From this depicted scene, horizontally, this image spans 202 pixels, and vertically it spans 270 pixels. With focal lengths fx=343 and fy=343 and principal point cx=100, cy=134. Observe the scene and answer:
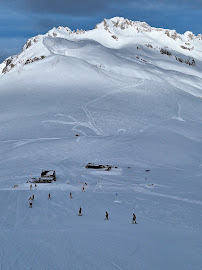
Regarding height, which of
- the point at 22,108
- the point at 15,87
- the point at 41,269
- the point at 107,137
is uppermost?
→ the point at 15,87

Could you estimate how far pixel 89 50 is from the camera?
12538cm

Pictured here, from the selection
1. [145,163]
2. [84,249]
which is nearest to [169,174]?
[145,163]

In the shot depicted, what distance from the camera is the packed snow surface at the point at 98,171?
1623 centimetres

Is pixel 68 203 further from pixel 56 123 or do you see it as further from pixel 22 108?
pixel 22 108

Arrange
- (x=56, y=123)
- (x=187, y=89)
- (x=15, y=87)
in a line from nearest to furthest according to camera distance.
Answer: (x=56, y=123), (x=15, y=87), (x=187, y=89)

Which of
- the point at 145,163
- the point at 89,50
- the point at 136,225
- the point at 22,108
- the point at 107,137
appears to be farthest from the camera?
the point at 89,50

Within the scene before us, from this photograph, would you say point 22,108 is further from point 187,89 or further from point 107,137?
point 187,89

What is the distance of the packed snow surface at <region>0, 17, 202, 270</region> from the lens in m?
16.2

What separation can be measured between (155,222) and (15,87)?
68382 millimetres

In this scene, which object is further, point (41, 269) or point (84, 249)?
point (84, 249)

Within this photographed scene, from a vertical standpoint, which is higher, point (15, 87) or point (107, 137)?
point (15, 87)

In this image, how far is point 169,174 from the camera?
130 ft

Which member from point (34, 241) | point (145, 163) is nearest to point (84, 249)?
point (34, 241)

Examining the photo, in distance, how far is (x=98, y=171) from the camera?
129 feet
